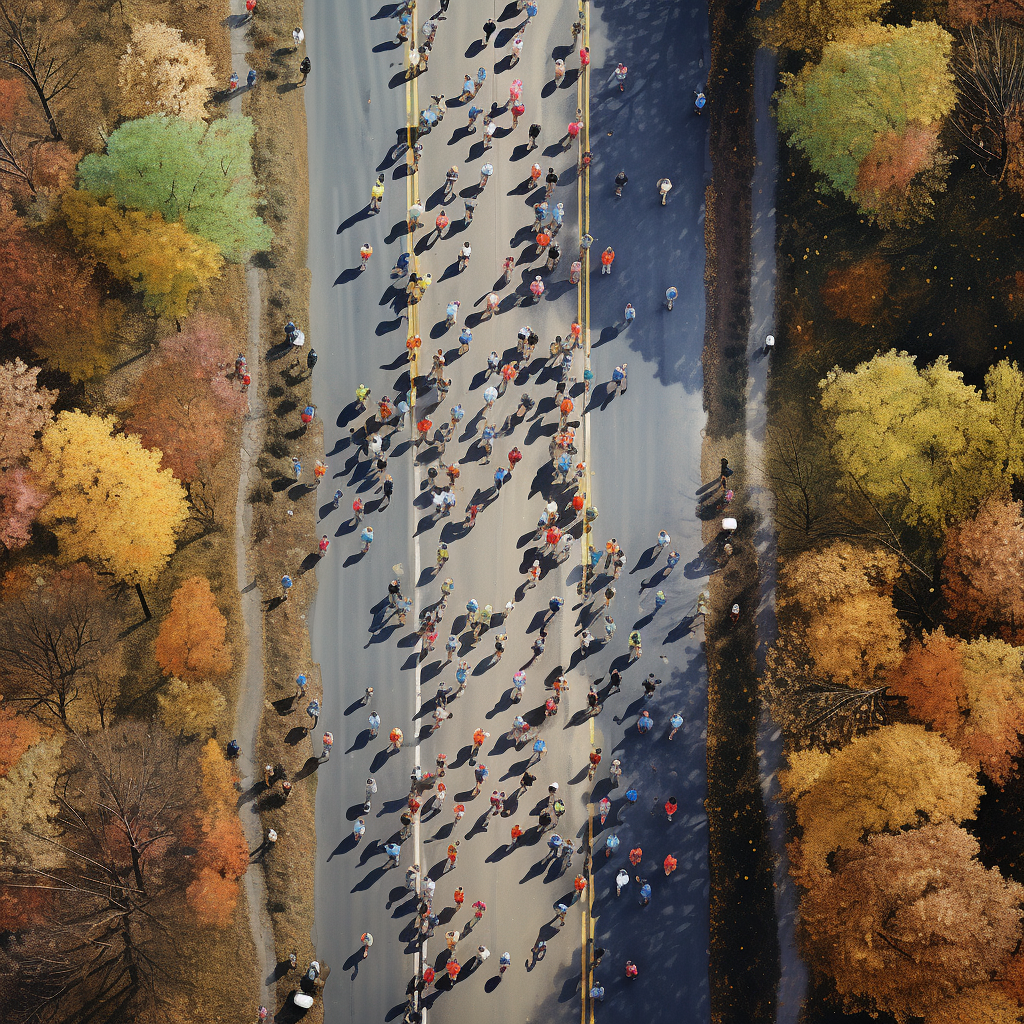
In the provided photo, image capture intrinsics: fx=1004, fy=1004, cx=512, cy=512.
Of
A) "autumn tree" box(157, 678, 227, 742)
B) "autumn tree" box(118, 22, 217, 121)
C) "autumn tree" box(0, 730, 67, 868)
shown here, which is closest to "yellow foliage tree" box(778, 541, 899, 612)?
"autumn tree" box(157, 678, 227, 742)

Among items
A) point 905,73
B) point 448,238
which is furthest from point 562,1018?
point 905,73

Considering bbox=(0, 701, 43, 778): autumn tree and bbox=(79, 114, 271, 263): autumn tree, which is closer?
bbox=(0, 701, 43, 778): autumn tree

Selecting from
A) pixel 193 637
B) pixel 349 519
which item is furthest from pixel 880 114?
pixel 193 637

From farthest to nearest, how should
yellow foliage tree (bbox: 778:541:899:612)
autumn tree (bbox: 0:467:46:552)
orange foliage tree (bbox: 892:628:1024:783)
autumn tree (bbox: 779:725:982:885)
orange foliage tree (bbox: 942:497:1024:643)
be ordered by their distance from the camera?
1. autumn tree (bbox: 0:467:46:552)
2. yellow foliage tree (bbox: 778:541:899:612)
3. orange foliage tree (bbox: 942:497:1024:643)
4. orange foliage tree (bbox: 892:628:1024:783)
5. autumn tree (bbox: 779:725:982:885)

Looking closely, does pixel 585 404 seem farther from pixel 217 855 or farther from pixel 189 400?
pixel 217 855

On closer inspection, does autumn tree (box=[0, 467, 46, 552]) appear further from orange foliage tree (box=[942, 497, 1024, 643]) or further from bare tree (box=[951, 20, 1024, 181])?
bare tree (box=[951, 20, 1024, 181])

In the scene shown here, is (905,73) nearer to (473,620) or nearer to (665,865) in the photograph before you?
(473,620)
